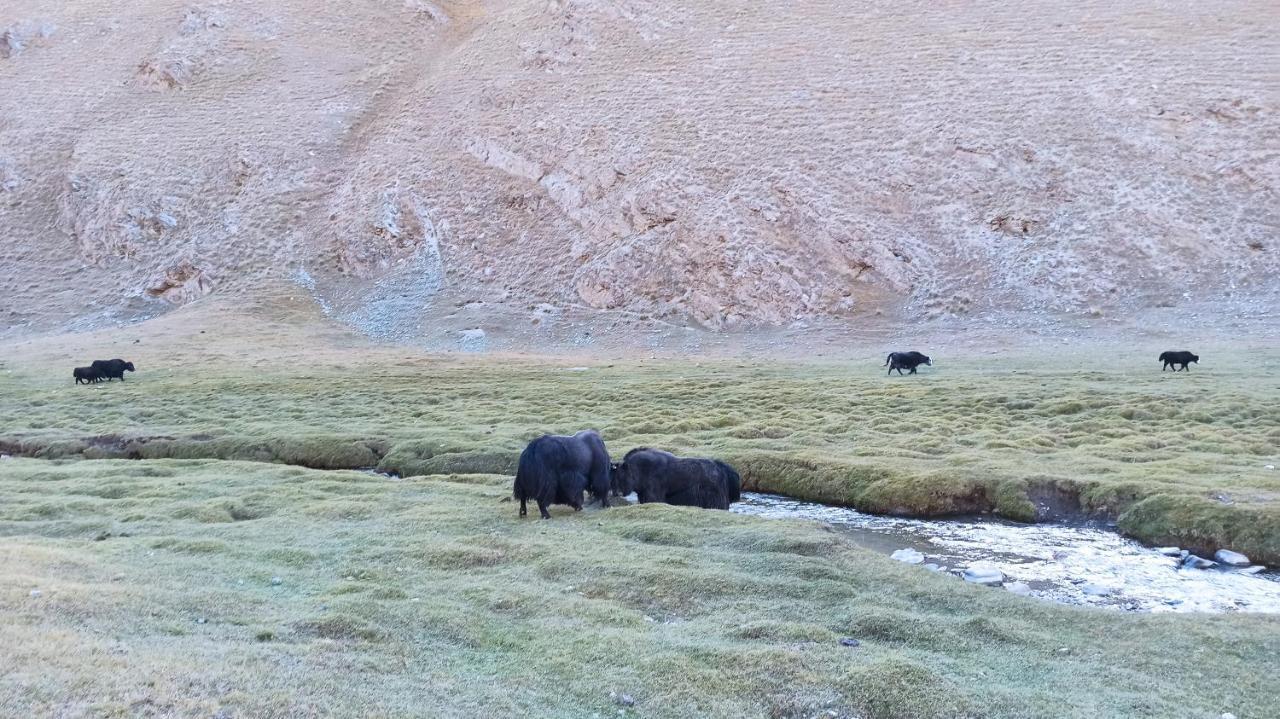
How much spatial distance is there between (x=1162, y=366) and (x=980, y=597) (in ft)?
92.4

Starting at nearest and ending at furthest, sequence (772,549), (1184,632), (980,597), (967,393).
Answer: (1184,632), (980,597), (772,549), (967,393)

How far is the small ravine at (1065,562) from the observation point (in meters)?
12.2

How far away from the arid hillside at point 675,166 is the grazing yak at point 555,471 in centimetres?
3567

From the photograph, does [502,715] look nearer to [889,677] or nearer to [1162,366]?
[889,677]

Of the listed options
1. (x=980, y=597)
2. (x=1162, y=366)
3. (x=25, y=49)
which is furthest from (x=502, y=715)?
(x=25, y=49)

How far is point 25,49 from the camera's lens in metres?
89.1

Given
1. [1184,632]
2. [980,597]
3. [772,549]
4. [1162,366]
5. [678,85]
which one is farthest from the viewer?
[678,85]

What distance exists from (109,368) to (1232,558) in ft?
136

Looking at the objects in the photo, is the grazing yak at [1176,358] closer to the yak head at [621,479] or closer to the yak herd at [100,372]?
the yak head at [621,479]

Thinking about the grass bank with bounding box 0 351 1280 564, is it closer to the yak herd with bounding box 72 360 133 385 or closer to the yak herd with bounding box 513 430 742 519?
the yak herd with bounding box 72 360 133 385

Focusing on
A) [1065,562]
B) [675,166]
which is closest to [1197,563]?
[1065,562]

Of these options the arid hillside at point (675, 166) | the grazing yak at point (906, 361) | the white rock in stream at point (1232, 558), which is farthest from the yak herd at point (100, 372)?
the white rock in stream at point (1232, 558)

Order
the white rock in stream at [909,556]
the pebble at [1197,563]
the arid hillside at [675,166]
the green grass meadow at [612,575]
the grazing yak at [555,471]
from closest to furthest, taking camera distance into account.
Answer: the green grass meadow at [612,575]
the pebble at [1197,563]
the white rock in stream at [909,556]
the grazing yak at [555,471]
the arid hillside at [675,166]

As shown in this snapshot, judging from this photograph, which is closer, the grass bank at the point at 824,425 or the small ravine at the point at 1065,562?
the small ravine at the point at 1065,562
